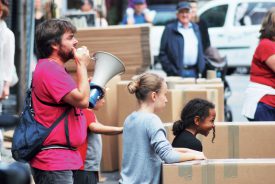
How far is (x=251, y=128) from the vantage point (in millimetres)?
7020

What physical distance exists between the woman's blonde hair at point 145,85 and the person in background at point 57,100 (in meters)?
0.43

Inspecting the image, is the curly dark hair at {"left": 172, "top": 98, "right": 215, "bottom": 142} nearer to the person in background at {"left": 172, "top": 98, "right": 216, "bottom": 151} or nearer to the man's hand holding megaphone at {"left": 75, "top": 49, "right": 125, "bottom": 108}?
the person in background at {"left": 172, "top": 98, "right": 216, "bottom": 151}

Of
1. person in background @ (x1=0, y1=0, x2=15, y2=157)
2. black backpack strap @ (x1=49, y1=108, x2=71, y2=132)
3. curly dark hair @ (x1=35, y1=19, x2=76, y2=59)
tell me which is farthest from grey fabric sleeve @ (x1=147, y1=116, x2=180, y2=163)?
person in background @ (x1=0, y1=0, x2=15, y2=157)

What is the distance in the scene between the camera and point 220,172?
5.83 meters

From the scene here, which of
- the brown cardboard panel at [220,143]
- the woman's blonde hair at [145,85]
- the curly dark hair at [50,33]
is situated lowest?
the brown cardboard panel at [220,143]

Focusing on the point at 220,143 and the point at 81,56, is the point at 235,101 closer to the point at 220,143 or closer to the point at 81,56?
the point at 220,143

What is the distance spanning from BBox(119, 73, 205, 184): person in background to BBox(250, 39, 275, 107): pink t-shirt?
1969 mm

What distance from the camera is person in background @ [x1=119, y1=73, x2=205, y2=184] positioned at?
5.95 meters

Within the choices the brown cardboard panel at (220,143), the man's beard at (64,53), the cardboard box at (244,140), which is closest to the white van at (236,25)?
the brown cardboard panel at (220,143)

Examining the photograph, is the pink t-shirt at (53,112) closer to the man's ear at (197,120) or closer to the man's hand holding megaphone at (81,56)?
the man's hand holding megaphone at (81,56)

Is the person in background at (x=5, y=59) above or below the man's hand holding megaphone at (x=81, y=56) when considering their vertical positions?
below

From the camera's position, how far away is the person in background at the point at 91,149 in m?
6.64

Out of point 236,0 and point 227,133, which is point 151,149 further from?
point 236,0

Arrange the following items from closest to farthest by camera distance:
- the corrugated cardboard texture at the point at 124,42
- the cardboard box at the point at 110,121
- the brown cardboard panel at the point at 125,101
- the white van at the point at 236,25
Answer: the brown cardboard panel at the point at 125,101
the cardboard box at the point at 110,121
the corrugated cardboard texture at the point at 124,42
the white van at the point at 236,25
